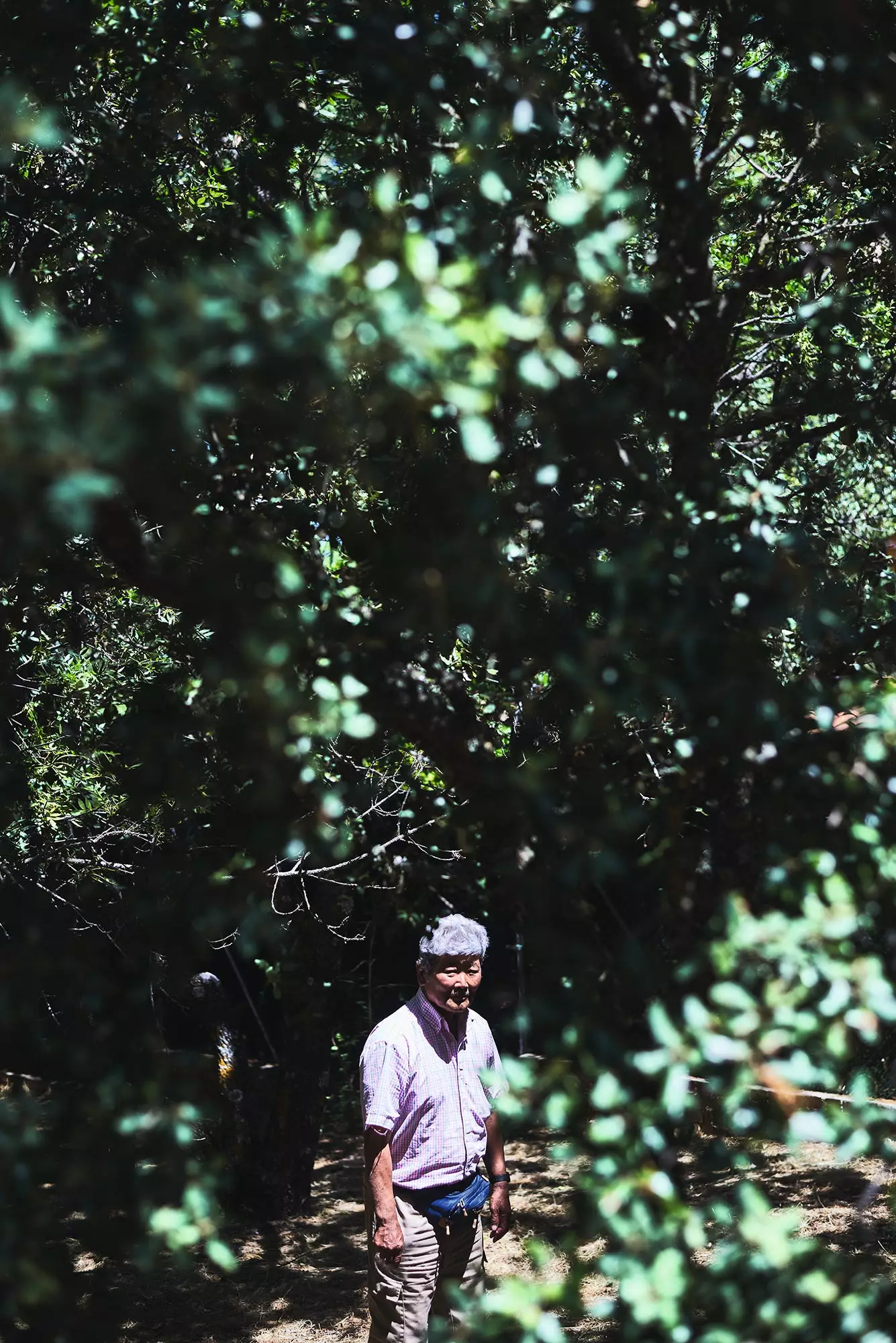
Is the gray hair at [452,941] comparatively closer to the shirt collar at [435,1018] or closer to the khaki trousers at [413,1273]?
the shirt collar at [435,1018]

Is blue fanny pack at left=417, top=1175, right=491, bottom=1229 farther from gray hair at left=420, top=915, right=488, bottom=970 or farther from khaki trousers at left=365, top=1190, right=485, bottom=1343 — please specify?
gray hair at left=420, top=915, right=488, bottom=970

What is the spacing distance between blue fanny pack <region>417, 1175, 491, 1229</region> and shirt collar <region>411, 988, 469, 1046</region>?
0.49 metres

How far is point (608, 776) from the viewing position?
2.54 meters

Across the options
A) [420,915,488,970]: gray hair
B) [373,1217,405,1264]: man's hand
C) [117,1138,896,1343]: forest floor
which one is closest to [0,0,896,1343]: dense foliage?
[420,915,488,970]: gray hair

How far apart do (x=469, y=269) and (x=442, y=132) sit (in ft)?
5.33

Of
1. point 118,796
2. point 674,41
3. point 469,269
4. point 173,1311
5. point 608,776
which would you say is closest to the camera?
point 469,269

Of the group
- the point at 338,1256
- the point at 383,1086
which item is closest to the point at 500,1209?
the point at 383,1086

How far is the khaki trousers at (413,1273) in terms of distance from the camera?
Answer: 4551mm

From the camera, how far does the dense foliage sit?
1.91 metres

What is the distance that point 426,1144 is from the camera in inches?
182

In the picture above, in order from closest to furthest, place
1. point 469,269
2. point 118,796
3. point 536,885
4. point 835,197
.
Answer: point 469,269 < point 536,885 < point 835,197 < point 118,796

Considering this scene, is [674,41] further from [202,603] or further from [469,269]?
[202,603]

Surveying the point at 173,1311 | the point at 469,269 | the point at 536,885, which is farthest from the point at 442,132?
the point at 173,1311

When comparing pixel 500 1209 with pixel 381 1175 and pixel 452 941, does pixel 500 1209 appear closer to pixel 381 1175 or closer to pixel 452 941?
pixel 381 1175
